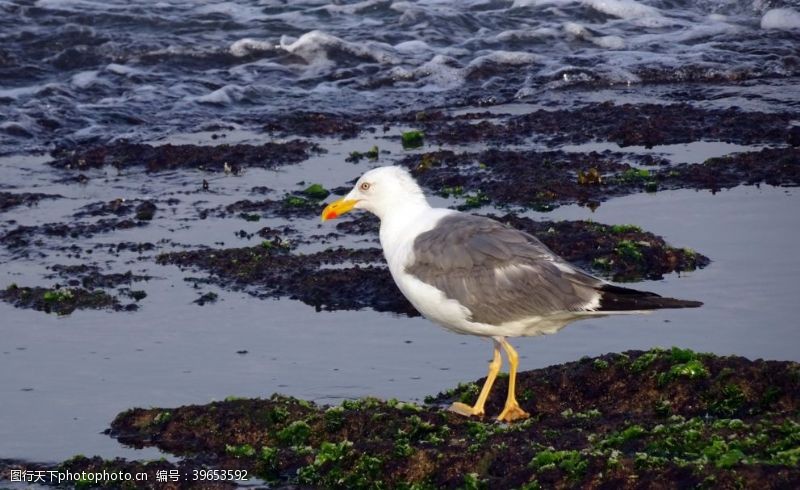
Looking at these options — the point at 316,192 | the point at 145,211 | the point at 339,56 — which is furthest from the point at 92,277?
the point at 339,56

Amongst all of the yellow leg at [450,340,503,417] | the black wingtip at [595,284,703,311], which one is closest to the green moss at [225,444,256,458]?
the yellow leg at [450,340,503,417]

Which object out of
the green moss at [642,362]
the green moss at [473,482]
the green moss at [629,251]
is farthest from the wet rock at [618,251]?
the green moss at [473,482]

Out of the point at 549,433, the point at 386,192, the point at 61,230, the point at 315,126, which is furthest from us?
the point at 315,126

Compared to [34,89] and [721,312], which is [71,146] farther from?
[721,312]

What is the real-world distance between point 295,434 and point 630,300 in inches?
72.8

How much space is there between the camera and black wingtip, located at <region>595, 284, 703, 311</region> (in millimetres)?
6723

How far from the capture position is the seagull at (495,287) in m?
6.91

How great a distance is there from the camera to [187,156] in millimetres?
13109

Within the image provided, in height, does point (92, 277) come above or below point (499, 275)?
below

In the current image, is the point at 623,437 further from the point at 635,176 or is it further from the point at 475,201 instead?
the point at 635,176

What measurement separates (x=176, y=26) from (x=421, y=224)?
13.2m

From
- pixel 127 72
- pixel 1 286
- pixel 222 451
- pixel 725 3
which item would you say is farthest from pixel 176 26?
pixel 222 451

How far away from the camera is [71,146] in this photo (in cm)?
1391

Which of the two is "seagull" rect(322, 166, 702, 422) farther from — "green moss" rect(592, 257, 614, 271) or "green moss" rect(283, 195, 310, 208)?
"green moss" rect(283, 195, 310, 208)
